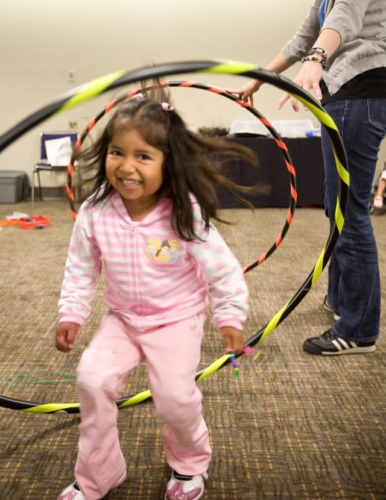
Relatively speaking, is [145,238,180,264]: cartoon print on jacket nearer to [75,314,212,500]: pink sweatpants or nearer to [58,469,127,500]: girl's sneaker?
[75,314,212,500]: pink sweatpants

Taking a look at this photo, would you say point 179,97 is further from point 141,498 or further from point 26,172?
point 141,498

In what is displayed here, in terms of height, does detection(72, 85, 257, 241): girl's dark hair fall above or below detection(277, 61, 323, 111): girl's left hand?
below

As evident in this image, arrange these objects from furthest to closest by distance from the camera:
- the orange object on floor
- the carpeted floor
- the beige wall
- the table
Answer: the beige wall
the table
the orange object on floor
the carpeted floor

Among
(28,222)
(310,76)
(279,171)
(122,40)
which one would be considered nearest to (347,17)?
(310,76)

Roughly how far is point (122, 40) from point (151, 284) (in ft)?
19.3

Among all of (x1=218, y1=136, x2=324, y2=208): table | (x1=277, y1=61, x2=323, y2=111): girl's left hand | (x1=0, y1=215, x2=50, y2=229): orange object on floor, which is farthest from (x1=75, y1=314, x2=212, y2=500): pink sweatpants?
(x1=218, y1=136, x2=324, y2=208): table

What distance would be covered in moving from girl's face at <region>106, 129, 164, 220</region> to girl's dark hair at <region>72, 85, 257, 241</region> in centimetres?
2

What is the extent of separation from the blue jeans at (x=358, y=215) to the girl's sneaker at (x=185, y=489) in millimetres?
965

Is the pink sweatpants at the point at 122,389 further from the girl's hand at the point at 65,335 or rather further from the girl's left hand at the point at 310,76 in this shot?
the girl's left hand at the point at 310,76

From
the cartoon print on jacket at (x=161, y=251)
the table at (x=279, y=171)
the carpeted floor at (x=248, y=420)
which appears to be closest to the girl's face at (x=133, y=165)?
the cartoon print on jacket at (x=161, y=251)

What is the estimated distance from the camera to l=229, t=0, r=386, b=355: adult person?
147cm

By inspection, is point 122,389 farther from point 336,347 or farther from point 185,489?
point 336,347

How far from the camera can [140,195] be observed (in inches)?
41.8

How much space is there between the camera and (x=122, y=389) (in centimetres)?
109
